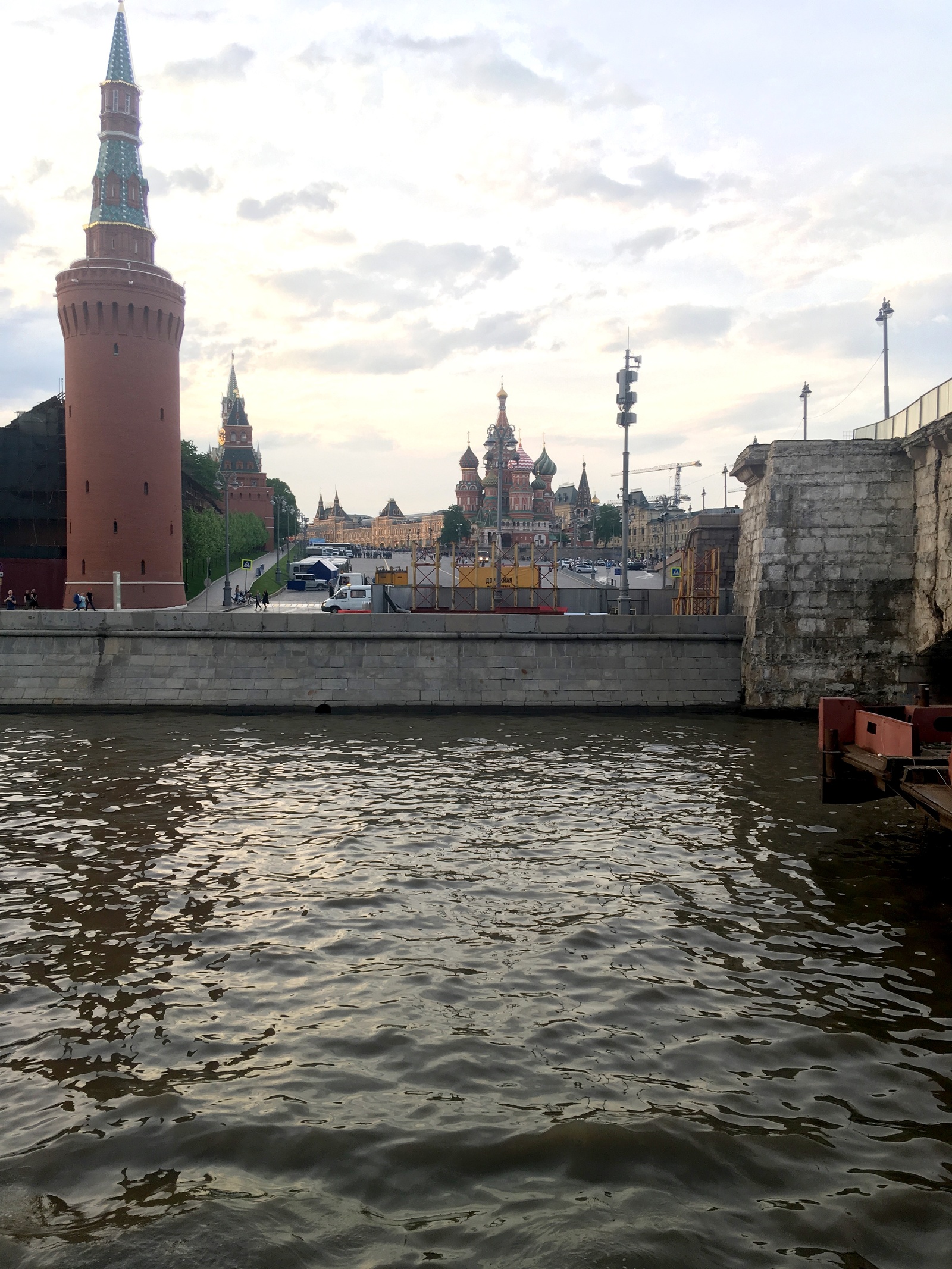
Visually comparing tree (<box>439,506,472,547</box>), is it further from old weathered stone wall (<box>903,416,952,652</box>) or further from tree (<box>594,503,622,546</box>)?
old weathered stone wall (<box>903,416,952,652</box>)

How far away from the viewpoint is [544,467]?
14800 cm

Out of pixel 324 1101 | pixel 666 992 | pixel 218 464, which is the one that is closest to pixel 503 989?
pixel 666 992

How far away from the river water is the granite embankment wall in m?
9.66

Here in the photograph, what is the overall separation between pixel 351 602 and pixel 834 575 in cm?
1667

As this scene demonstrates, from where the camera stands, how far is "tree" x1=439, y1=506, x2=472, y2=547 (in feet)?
455

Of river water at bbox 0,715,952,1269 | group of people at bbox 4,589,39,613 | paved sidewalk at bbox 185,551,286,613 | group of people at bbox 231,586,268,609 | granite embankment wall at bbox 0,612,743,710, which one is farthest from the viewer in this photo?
paved sidewalk at bbox 185,551,286,613

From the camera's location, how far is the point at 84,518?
37281mm

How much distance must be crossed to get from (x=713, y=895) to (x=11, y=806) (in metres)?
9.38

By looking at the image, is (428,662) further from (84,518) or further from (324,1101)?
(84,518)

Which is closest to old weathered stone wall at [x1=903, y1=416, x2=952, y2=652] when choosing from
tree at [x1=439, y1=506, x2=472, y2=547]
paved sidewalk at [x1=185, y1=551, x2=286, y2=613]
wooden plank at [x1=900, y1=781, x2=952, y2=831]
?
wooden plank at [x1=900, y1=781, x2=952, y2=831]

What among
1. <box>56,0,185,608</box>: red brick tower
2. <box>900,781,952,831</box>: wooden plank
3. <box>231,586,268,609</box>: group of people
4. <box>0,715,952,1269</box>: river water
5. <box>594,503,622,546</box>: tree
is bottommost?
<box>0,715,952,1269</box>: river water

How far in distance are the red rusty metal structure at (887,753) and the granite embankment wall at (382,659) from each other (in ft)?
33.3

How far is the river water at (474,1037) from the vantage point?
4.41 metres

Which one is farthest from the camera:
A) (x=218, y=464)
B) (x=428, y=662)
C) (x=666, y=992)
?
(x=218, y=464)
